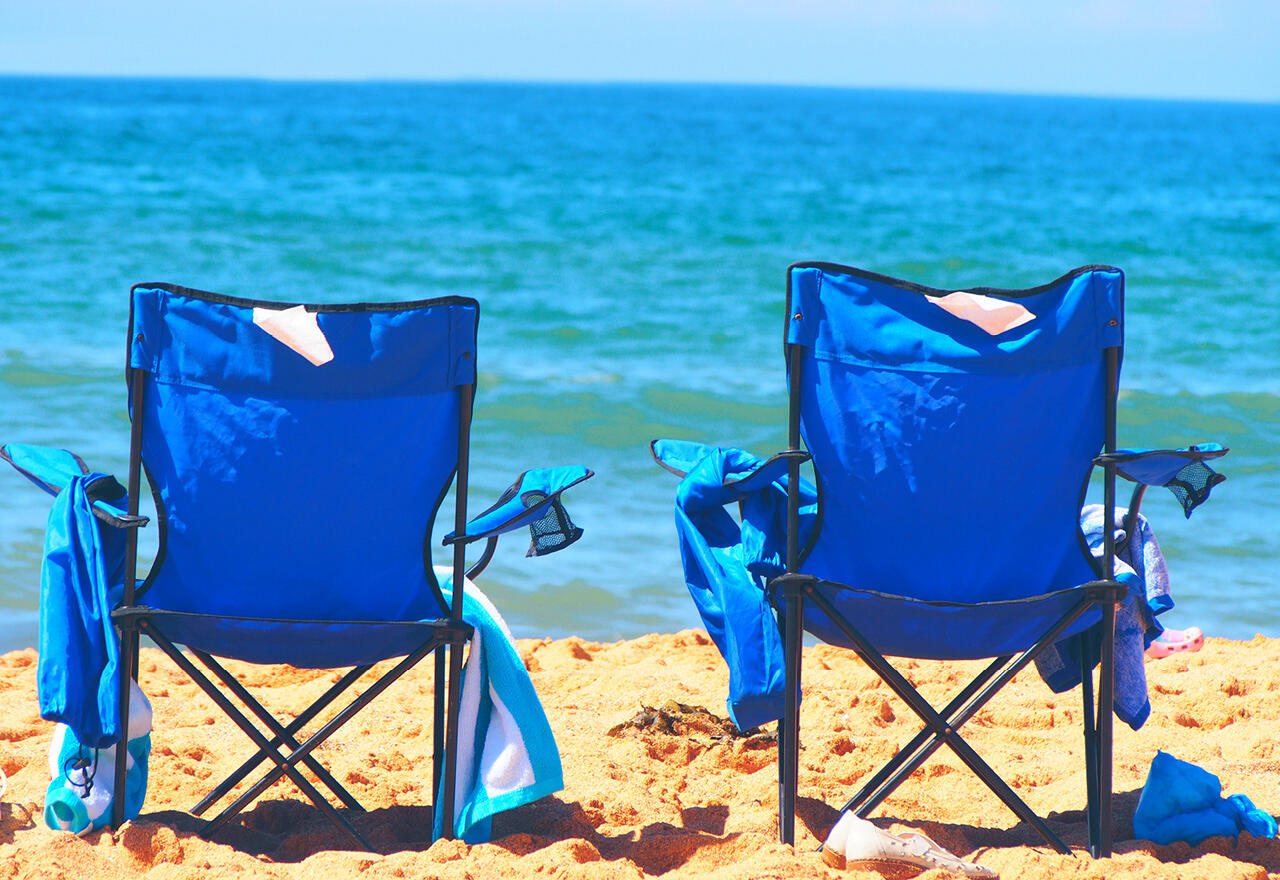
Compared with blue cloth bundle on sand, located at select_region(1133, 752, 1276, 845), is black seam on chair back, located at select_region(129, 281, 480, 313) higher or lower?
higher

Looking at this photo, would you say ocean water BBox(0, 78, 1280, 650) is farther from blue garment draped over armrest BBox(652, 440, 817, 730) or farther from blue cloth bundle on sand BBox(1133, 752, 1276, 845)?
blue cloth bundle on sand BBox(1133, 752, 1276, 845)

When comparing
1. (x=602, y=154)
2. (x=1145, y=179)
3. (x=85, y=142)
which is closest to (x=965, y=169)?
(x=1145, y=179)

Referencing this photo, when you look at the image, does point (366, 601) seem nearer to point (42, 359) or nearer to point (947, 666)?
point (947, 666)

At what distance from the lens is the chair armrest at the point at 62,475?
8.02 ft

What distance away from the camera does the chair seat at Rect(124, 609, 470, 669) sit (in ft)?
→ 7.89

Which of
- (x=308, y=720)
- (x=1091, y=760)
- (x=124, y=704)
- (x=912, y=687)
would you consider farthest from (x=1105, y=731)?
(x=124, y=704)

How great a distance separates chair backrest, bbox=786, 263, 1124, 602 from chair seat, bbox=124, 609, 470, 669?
2.50 ft

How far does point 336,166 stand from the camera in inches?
982

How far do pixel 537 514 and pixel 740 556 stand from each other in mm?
413

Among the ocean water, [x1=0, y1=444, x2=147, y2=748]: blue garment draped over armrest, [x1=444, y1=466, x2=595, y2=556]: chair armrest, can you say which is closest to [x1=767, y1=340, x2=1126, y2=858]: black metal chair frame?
[x1=444, y1=466, x2=595, y2=556]: chair armrest

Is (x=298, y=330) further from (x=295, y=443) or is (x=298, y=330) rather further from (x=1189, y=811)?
(x=1189, y=811)

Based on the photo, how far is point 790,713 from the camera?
243 centimetres

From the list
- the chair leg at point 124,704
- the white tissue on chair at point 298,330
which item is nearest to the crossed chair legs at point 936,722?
the white tissue on chair at point 298,330

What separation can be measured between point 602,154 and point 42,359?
24219mm
